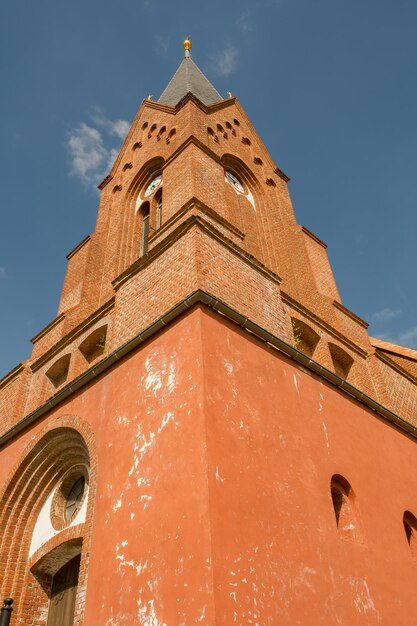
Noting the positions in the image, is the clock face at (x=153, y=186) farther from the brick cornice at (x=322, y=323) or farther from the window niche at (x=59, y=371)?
the brick cornice at (x=322, y=323)

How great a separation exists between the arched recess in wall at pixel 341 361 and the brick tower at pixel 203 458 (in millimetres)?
30

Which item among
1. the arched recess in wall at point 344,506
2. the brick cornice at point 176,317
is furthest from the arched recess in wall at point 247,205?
the arched recess in wall at point 344,506

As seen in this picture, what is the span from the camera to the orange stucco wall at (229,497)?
14.8 ft

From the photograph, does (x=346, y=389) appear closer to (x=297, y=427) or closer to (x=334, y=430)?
(x=334, y=430)

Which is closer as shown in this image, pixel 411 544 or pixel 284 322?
pixel 411 544

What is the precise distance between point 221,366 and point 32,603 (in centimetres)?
445

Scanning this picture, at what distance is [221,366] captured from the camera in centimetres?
579

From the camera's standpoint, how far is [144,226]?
42.8 feet

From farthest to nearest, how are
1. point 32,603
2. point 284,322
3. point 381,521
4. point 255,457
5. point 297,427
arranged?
point 284,322, point 32,603, point 381,521, point 297,427, point 255,457

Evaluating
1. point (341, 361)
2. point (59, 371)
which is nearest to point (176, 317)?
point (59, 371)

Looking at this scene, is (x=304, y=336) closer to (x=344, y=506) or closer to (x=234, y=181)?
(x=344, y=506)

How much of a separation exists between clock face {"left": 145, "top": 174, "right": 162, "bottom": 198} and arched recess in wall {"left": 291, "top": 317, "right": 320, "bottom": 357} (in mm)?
5791

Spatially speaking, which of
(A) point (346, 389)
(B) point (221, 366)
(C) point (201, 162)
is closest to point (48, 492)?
(B) point (221, 366)

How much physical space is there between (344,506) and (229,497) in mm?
2362
